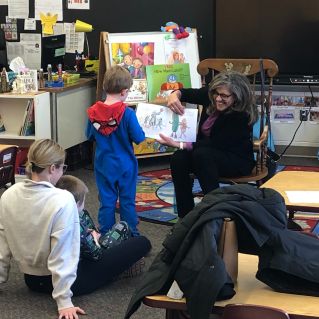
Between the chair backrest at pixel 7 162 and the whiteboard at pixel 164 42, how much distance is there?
1.87 metres

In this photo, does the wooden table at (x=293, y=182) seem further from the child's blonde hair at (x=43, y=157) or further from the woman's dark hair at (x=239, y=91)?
the child's blonde hair at (x=43, y=157)

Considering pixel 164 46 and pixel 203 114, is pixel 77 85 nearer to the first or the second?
pixel 164 46

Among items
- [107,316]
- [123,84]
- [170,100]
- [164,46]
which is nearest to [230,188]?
[107,316]

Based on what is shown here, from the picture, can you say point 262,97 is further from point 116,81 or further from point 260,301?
point 260,301

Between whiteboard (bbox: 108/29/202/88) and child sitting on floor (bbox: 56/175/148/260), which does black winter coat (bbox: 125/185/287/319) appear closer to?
child sitting on floor (bbox: 56/175/148/260)

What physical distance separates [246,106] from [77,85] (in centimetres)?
211

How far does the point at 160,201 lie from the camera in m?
4.44

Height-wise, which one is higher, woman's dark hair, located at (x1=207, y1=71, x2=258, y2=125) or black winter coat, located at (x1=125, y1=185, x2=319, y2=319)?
Answer: woman's dark hair, located at (x1=207, y1=71, x2=258, y2=125)

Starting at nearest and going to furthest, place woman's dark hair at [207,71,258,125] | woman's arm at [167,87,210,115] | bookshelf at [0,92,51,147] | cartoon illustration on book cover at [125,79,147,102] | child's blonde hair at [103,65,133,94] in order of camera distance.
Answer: child's blonde hair at [103,65,133,94] → woman's dark hair at [207,71,258,125] → woman's arm at [167,87,210,115] → bookshelf at [0,92,51,147] → cartoon illustration on book cover at [125,79,147,102]

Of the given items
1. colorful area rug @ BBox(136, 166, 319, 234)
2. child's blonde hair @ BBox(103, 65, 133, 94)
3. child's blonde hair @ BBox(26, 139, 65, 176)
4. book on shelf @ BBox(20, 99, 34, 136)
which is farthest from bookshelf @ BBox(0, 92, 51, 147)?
child's blonde hair @ BBox(26, 139, 65, 176)

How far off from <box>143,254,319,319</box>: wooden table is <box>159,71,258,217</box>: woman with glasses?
1703 mm

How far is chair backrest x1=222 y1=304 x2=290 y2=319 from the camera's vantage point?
1.54 metres

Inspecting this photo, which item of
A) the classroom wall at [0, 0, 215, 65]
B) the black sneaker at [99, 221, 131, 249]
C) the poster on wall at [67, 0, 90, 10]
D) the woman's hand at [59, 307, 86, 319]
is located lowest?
the woman's hand at [59, 307, 86, 319]

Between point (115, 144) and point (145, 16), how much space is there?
9.16 ft
